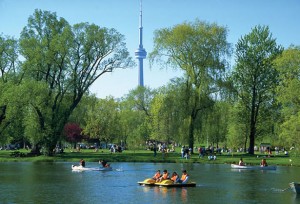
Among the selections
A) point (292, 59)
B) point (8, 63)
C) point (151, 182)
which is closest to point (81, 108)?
point (8, 63)

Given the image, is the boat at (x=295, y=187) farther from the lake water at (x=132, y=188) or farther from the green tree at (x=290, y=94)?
the green tree at (x=290, y=94)

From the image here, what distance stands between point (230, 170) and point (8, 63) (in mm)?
40411

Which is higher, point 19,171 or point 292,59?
point 292,59

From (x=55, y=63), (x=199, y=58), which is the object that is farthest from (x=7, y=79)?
(x=199, y=58)

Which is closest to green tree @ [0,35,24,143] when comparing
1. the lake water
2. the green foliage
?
the green foliage

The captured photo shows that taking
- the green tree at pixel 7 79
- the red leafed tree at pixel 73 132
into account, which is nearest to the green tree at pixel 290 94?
the green tree at pixel 7 79

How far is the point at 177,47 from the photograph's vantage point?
77.1 meters

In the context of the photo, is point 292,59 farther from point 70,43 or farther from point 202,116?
point 70,43

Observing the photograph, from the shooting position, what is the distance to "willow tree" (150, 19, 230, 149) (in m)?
A: 75.5

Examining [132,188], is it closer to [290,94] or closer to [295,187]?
[295,187]

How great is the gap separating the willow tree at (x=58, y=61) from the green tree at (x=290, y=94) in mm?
23286

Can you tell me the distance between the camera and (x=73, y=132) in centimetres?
11694

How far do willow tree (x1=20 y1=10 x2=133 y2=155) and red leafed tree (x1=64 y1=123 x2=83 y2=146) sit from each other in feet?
114

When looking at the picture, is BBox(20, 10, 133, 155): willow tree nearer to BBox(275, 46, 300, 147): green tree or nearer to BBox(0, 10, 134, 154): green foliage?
BBox(0, 10, 134, 154): green foliage
